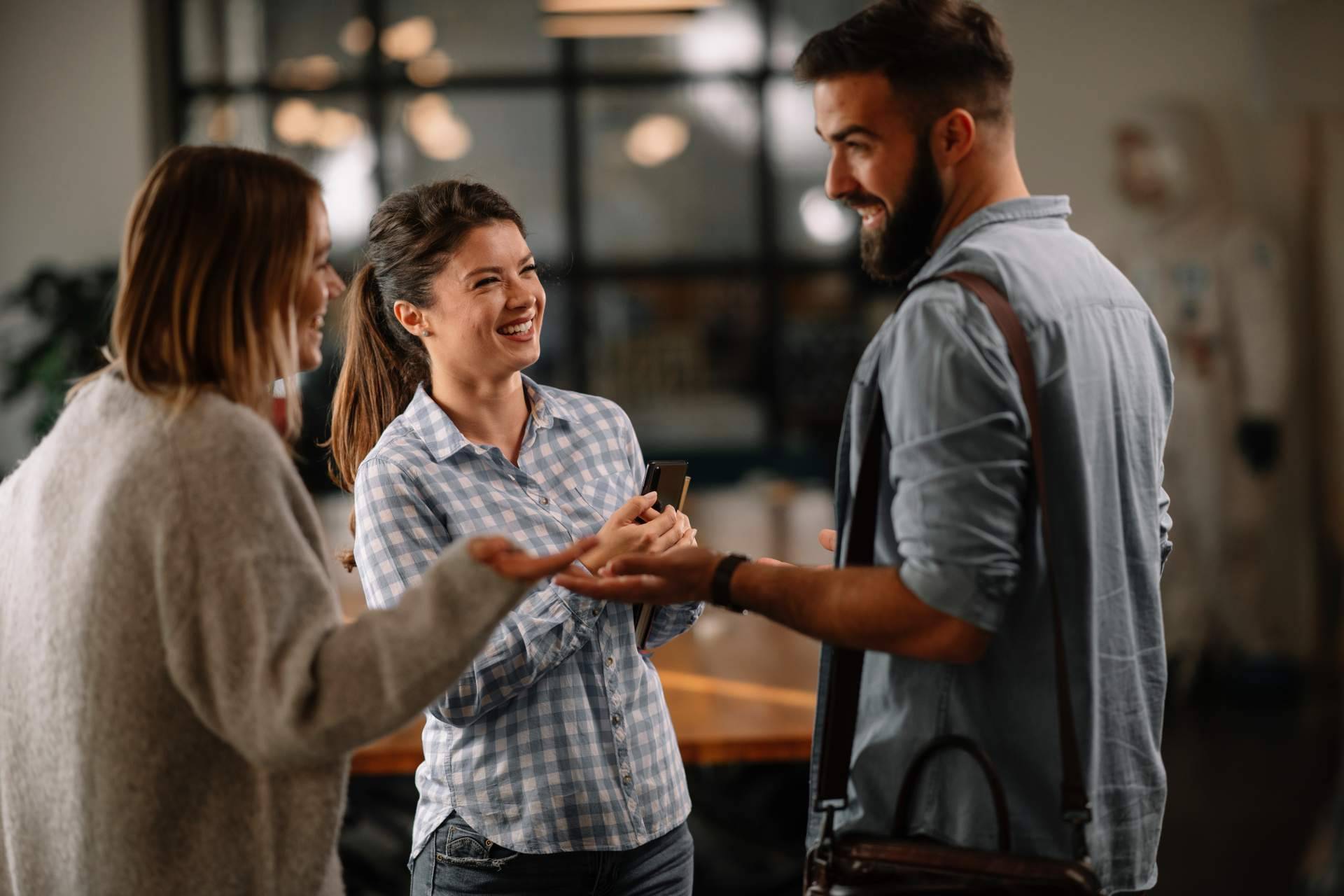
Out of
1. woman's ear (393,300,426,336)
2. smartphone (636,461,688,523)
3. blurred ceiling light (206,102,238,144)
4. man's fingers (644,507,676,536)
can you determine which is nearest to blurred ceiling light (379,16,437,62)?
blurred ceiling light (206,102,238,144)

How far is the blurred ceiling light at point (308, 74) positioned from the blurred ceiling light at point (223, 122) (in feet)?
0.97

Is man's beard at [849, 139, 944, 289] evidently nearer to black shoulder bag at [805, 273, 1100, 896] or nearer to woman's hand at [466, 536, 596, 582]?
black shoulder bag at [805, 273, 1100, 896]

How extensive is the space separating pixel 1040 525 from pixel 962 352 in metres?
0.19

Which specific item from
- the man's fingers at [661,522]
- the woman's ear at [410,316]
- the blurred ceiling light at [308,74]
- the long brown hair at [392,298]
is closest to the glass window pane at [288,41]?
the blurred ceiling light at [308,74]

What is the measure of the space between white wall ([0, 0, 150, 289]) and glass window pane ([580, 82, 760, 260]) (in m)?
2.49

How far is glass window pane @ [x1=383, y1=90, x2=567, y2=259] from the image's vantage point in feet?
23.8

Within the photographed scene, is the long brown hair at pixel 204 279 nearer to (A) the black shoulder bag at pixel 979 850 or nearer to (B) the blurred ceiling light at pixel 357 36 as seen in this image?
(A) the black shoulder bag at pixel 979 850

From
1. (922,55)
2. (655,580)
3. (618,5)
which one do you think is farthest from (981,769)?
(618,5)

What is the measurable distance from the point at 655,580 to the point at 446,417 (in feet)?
1.51

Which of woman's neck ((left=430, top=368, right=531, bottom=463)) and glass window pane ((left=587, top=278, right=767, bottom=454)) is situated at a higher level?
woman's neck ((left=430, top=368, right=531, bottom=463))

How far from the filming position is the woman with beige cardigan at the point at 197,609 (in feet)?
3.45

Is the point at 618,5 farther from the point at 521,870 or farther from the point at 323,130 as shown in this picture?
the point at 521,870

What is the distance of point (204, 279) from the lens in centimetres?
111

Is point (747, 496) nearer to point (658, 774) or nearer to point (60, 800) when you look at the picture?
point (658, 774)
